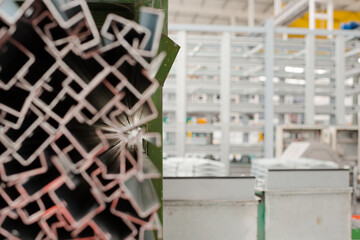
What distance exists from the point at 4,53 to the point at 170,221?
1.04m

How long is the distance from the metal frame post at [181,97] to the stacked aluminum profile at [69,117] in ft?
10.7

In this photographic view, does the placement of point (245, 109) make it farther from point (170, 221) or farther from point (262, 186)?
point (170, 221)

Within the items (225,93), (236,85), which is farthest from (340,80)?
(225,93)

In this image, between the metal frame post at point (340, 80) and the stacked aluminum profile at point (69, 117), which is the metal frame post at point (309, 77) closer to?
the metal frame post at point (340, 80)

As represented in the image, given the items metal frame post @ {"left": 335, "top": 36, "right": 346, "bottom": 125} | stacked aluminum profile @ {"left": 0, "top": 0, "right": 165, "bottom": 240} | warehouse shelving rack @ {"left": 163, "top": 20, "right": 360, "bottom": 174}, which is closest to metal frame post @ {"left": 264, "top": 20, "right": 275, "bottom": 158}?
warehouse shelving rack @ {"left": 163, "top": 20, "right": 360, "bottom": 174}

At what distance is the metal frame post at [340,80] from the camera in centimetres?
436

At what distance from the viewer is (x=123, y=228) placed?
2.59ft

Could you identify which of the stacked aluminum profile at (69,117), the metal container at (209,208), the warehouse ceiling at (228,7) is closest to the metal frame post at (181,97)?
the metal container at (209,208)

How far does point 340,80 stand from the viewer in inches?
172

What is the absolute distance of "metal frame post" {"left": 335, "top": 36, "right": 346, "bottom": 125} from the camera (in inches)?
171

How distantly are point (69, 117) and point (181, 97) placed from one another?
346cm

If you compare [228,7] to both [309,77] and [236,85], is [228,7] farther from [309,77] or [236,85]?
[236,85]

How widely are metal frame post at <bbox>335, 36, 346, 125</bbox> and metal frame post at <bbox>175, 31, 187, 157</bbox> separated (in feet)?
7.58

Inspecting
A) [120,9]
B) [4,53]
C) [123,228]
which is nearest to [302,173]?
[123,228]
